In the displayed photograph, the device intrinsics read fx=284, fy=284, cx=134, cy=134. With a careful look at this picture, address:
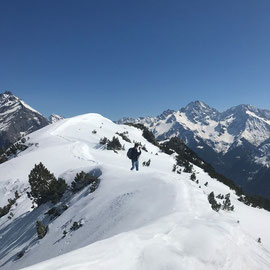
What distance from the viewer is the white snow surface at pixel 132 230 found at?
5.71 metres

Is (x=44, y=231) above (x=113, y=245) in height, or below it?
below

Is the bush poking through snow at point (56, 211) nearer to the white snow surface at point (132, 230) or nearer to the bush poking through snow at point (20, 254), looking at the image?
the white snow surface at point (132, 230)

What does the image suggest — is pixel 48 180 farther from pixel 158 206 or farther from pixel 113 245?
pixel 113 245

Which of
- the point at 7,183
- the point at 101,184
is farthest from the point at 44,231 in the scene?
the point at 7,183

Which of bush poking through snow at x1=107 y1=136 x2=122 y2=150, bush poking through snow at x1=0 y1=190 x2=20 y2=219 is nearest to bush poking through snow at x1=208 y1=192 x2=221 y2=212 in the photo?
bush poking through snow at x1=0 y1=190 x2=20 y2=219

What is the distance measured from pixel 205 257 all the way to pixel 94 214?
718 cm

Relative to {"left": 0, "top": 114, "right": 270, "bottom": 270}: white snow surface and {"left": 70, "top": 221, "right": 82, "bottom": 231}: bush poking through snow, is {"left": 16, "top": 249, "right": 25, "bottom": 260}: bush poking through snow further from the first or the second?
{"left": 70, "top": 221, "right": 82, "bottom": 231}: bush poking through snow

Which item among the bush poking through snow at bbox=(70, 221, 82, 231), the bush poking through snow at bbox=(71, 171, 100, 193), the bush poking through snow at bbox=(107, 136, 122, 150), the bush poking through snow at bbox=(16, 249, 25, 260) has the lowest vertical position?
the bush poking through snow at bbox=(16, 249, 25, 260)

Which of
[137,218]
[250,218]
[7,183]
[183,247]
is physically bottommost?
[7,183]

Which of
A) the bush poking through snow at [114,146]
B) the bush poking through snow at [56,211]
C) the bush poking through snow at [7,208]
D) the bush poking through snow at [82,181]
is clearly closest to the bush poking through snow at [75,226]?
the bush poking through snow at [56,211]

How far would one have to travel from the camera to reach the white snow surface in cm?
571

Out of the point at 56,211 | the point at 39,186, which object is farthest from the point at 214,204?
the point at 39,186

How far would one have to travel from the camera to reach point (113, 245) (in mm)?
6027

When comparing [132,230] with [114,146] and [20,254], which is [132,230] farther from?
[114,146]
